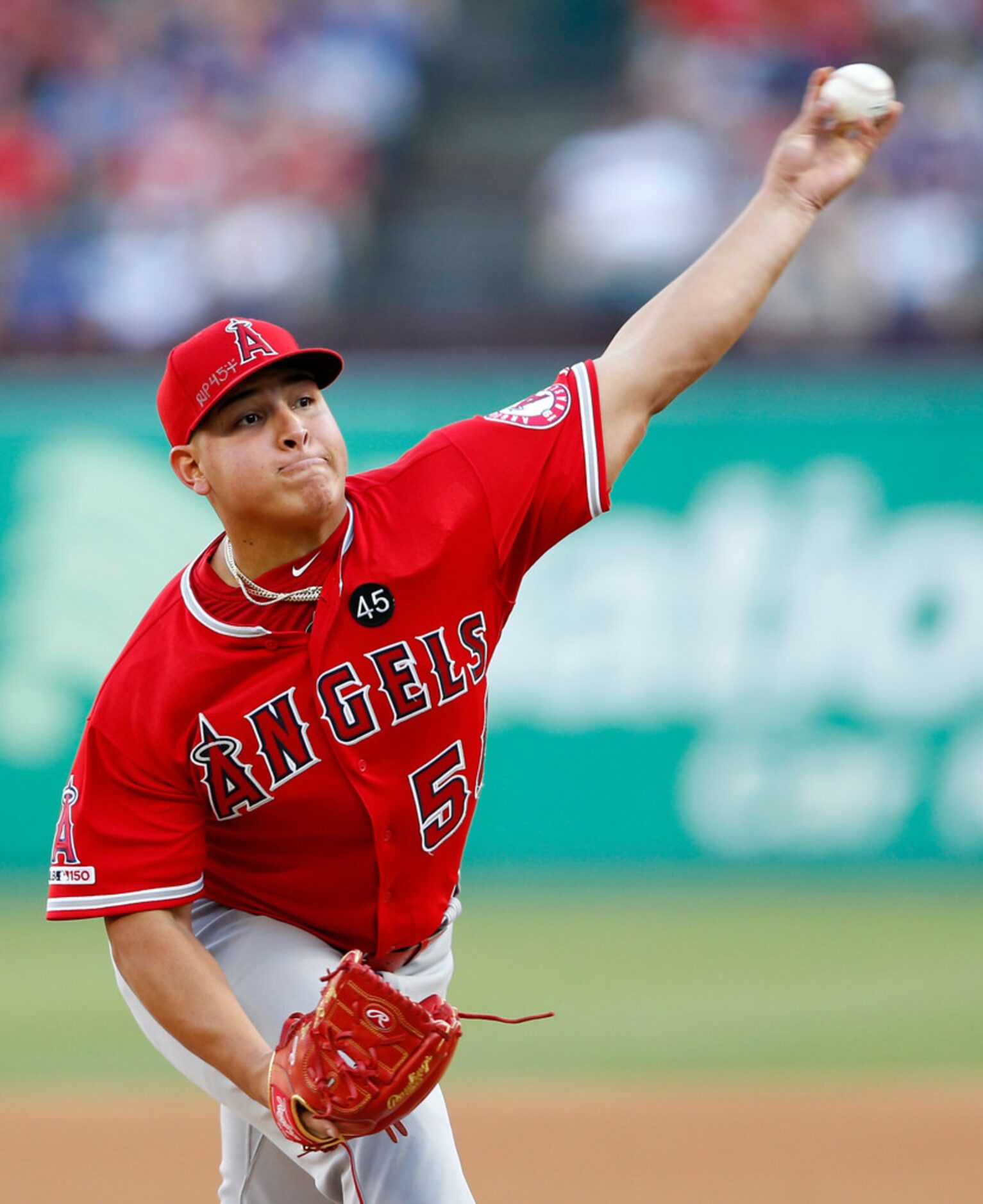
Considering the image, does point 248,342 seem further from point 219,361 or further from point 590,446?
point 590,446

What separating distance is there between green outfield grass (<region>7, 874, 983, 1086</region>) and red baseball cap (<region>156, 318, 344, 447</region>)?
362cm

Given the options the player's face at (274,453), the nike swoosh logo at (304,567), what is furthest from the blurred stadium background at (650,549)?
the player's face at (274,453)

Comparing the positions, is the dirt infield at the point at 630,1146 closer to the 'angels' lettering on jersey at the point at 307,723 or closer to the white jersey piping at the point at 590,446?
the 'angels' lettering on jersey at the point at 307,723

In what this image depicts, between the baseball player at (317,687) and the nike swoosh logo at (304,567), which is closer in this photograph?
the baseball player at (317,687)

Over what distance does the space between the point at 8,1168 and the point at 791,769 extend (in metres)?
4.41

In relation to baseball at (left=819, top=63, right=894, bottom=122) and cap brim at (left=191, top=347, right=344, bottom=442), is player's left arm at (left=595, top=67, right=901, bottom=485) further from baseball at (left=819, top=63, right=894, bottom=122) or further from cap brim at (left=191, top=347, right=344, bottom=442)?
cap brim at (left=191, top=347, right=344, bottom=442)

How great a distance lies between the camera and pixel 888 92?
139 inches

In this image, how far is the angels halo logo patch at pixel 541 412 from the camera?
3525 mm

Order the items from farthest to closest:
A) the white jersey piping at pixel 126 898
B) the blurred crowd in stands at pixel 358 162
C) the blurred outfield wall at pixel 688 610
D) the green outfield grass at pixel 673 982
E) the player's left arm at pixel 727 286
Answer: the blurred crowd in stands at pixel 358 162 → the blurred outfield wall at pixel 688 610 → the green outfield grass at pixel 673 982 → the player's left arm at pixel 727 286 → the white jersey piping at pixel 126 898

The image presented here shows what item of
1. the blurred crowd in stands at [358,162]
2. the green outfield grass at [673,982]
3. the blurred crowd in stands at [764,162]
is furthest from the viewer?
the blurred crowd in stands at [358,162]

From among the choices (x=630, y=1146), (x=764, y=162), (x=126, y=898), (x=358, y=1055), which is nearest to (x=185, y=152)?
(x=764, y=162)

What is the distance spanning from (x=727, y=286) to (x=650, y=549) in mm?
5470

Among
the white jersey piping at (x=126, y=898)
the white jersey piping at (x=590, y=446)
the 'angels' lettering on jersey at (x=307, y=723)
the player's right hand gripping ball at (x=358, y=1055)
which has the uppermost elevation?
the white jersey piping at (x=590, y=446)

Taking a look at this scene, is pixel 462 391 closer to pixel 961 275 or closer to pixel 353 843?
pixel 961 275
